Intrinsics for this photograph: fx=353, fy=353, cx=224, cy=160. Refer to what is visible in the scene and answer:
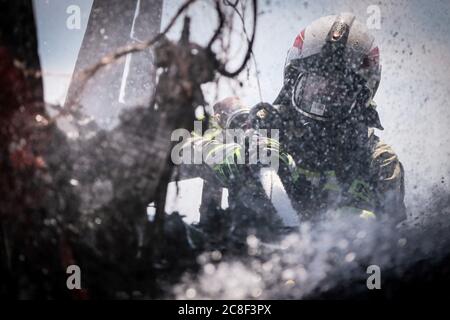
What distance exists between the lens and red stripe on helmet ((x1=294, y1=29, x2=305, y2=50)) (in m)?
3.99

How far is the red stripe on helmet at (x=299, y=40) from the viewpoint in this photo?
157 inches

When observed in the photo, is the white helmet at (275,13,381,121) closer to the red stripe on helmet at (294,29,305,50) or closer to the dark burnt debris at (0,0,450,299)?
the red stripe on helmet at (294,29,305,50)

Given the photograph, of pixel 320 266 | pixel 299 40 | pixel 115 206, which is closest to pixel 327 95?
pixel 299 40

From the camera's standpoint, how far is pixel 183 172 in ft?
8.75

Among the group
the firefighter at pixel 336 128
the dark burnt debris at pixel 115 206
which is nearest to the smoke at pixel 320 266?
the dark burnt debris at pixel 115 206

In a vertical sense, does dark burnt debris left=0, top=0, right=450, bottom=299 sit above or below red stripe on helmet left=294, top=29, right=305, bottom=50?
below

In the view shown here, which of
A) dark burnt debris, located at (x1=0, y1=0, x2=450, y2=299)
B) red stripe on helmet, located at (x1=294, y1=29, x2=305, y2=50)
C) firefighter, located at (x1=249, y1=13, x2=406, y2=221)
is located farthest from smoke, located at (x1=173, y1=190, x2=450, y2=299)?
red stripe on helmet, located at (x1=294, y1=29, x2=305, y2=50)

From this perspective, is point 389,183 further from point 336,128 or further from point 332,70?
point 332,70

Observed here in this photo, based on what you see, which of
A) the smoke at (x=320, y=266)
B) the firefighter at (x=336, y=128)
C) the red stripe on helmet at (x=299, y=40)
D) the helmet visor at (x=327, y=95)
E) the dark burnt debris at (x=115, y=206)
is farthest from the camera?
the red stripe on helmet at (x=299, y=40)

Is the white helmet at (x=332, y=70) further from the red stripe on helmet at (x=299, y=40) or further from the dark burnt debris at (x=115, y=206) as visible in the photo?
the dark burnt debris at (x=115, y=206)

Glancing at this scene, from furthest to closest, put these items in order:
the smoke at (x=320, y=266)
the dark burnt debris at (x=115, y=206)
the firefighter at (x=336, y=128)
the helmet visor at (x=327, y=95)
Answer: the helmet visor at (x=327, y=95)
the firefighter at (x=336, y=128)
the smoke at (x=320, y=266)
the dark burnt debris at (x=115, y=206)

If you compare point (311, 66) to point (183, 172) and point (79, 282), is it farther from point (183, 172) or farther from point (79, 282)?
point (79, 282)

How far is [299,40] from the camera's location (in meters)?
4.05
